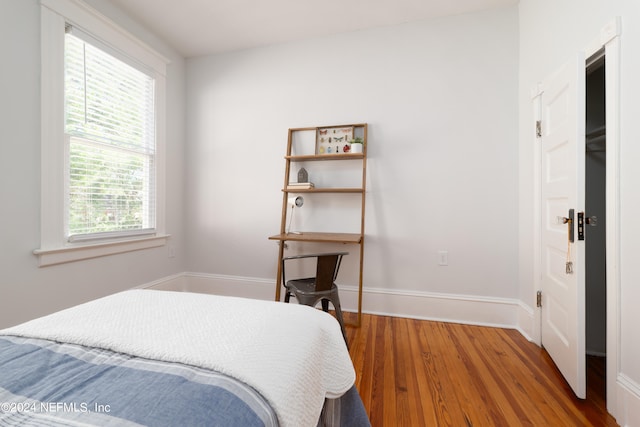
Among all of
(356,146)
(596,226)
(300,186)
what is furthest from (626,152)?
(300,186)

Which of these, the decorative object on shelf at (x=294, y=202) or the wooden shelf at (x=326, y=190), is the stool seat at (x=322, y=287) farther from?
the decorative object on shelf at (x=294, y=202)

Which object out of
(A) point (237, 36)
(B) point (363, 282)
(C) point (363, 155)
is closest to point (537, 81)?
(C) point (363, 155)

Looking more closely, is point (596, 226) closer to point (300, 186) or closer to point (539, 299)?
point (539, 299)

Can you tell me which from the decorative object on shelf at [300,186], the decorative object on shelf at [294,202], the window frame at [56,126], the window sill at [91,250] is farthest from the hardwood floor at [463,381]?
the window frame at [56,126]

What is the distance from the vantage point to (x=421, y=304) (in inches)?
104

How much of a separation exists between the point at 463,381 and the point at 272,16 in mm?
3212

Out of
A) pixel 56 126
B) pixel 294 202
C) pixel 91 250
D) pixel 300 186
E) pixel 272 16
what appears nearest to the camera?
pixel 56 126

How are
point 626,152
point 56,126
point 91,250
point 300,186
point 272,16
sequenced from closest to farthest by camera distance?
point 626,152 < point 56,126 < point 91,250 < point 272,16 < point 300,186

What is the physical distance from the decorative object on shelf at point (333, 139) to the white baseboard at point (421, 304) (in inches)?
53.3

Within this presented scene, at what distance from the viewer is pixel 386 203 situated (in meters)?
2.70

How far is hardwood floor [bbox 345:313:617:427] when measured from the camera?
1393 millimetres

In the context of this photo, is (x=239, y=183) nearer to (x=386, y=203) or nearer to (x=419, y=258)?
(x=386, y=203)

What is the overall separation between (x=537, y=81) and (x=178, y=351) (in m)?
2.74

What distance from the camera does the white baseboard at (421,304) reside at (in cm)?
244
